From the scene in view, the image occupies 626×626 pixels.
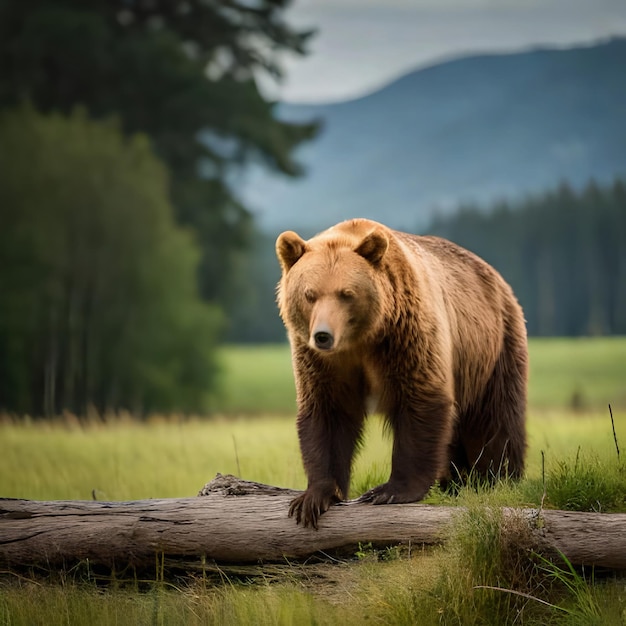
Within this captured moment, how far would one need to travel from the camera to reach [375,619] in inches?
182

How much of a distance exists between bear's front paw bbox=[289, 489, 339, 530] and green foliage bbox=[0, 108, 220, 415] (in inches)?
643

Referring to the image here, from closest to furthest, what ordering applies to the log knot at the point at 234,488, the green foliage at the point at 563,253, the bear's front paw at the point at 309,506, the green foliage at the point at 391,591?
1. the green foliage at the point at 391,591
2. the bear's front paw at the point at 309,506
3. the log knot at the point at 234,488
4. the green foliage at the point at 563,253

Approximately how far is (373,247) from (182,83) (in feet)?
64.3

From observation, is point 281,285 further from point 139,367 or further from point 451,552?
point 139,367

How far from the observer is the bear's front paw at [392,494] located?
543 cm

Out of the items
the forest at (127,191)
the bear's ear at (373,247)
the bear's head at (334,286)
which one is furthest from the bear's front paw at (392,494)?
the forest at (127,191)

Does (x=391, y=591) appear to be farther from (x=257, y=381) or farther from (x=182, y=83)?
(x=257, y=381)

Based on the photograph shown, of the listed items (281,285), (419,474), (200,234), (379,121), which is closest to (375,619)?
(419,474)

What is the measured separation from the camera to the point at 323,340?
16.9ft

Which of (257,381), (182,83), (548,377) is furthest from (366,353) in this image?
(257,381)

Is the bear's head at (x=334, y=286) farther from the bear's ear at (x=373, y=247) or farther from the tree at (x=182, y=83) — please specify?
the tree at (x=182, y=83)

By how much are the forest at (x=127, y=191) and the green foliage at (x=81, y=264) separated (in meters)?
0.03

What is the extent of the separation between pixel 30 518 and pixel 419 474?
7.52ft

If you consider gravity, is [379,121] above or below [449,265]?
above
